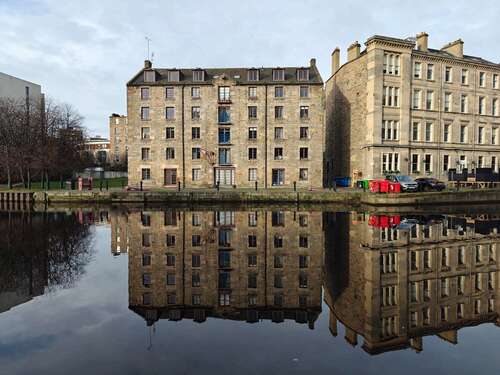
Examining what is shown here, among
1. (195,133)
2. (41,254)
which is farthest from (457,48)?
(41,254)

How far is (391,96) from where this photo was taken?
36.8m

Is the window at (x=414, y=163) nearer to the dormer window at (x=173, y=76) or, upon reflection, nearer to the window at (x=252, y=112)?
the window at (x=252, y=112)

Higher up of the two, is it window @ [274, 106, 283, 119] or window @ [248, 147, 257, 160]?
window @ [274, 106, 283, 119]

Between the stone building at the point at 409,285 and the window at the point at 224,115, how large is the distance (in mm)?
28221

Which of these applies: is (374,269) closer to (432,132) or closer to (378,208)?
(378,208)

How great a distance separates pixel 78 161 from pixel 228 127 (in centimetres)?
2633

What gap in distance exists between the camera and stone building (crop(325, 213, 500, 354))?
20.1 feet

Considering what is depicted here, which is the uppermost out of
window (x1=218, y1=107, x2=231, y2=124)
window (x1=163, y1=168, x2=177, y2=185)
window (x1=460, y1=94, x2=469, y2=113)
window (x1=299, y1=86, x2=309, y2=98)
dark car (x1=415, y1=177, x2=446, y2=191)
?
window (x1=299, y1=86, x2=309, y2=98)

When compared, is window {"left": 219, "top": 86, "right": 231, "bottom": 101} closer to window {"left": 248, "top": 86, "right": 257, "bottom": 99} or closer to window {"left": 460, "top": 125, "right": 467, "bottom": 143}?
window {"left": 248, "top": 86, "right": 257, "bottom": 99}

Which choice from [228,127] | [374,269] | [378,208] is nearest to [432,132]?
[378,208]

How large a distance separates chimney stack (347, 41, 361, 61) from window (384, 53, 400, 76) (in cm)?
453

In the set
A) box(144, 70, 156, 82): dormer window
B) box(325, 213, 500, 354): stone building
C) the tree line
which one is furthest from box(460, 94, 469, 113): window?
the tree line

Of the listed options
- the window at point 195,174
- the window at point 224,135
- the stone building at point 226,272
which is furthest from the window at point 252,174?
the stone building at point 226,272

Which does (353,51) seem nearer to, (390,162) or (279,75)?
(279,75)
